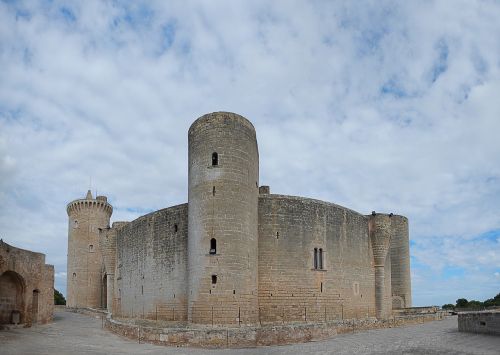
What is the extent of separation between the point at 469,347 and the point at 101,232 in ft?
88.4

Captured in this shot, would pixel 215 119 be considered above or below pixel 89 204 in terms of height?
above

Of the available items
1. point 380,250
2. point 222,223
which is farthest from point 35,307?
point 380,250

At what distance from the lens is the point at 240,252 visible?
21734mm

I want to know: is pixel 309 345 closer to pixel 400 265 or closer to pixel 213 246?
pixel 213 246

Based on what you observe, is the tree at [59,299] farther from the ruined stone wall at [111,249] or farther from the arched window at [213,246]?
the arched window at [213,246]

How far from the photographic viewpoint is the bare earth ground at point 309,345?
56.4 feet

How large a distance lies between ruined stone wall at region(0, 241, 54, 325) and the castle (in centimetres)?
561

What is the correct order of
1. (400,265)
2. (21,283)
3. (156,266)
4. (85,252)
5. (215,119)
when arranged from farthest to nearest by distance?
(85,252), (400,265), (156,266), (21,283), (215,119)

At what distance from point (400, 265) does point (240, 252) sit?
80.8ft

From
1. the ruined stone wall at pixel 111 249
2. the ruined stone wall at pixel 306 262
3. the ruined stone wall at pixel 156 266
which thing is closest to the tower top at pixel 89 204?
the ruined stone wall at pixel 111 249

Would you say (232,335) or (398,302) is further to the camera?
(398,302)

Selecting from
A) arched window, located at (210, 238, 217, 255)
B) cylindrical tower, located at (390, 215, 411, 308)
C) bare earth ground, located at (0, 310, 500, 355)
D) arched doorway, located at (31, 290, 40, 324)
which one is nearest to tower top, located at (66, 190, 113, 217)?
arched doorway, located at (31, 290, 40, 324)

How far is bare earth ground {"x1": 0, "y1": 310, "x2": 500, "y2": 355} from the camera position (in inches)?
677

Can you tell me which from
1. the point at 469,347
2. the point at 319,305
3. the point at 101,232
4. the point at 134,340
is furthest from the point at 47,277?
the point at 469,347
